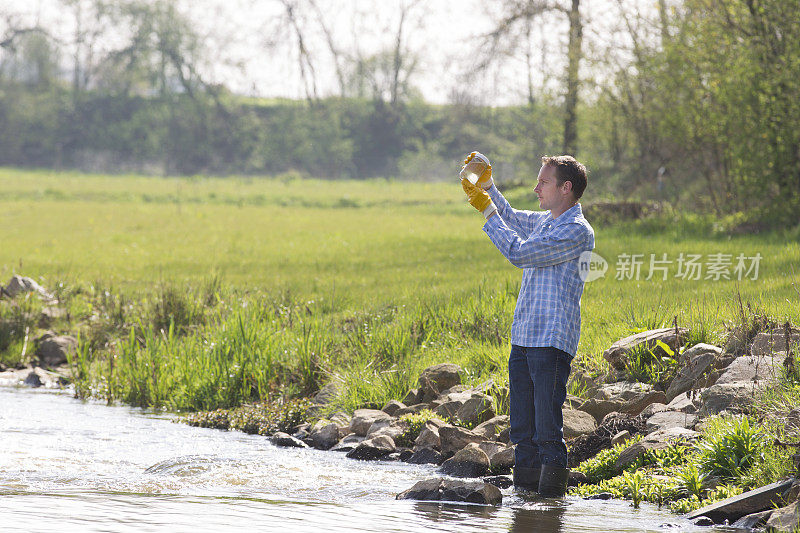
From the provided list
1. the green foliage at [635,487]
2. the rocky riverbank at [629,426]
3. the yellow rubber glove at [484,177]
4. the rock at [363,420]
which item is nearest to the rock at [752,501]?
the rocky riverbank at [629,426]

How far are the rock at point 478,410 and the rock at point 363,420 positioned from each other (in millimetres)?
865

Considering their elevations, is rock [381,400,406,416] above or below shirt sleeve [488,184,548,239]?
below

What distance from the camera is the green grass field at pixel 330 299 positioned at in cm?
1023

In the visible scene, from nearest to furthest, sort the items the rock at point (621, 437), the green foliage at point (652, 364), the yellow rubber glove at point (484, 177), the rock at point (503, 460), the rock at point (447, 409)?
the yellow rubber glove at point (484, 177), the rock at point (503, 460), the rock at point (621, 437), the green foliage at point (652, 364), the rock at point (447, 409)

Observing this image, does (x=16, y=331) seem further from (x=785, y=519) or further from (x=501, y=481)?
(x=785, y=519)

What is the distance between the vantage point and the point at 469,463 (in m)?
7.32

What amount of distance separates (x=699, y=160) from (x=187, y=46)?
66.7 m

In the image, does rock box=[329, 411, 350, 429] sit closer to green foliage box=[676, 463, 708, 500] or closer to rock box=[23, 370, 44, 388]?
green foliage box=[676, 463, 708, 500]

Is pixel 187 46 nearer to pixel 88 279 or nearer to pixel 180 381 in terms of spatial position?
pixel 88 279

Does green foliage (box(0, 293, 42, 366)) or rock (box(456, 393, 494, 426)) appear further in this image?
green foliage (box(0, 293, 42, 366))

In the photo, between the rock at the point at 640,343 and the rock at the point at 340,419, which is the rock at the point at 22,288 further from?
the rock at the point at 640,343

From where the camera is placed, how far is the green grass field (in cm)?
1023

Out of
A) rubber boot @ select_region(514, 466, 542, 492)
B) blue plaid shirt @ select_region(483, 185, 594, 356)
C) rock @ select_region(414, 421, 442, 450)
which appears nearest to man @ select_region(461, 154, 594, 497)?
blue plaid shirt @ select_region(483, 185, 594, 356)

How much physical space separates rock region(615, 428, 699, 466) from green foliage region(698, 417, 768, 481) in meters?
0.39
